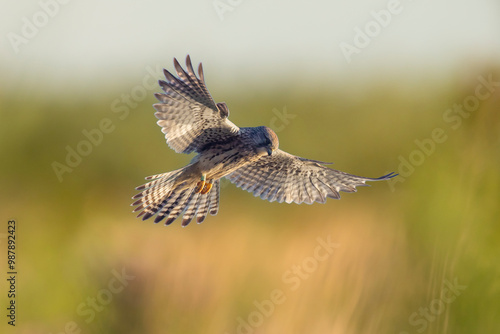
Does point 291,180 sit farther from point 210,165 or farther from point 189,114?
point 189,114

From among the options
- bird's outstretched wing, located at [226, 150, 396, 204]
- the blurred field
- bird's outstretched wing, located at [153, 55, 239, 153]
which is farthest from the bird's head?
the blurred field

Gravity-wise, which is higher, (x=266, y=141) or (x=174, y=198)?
(x=266, y=141)

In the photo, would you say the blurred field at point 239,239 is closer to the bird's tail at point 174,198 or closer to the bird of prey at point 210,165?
the bird's tail at point 174,198

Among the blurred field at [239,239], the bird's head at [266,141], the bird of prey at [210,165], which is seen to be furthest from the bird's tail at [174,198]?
the blurred field at [239,239]

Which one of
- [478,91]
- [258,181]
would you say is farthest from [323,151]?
[258,181]

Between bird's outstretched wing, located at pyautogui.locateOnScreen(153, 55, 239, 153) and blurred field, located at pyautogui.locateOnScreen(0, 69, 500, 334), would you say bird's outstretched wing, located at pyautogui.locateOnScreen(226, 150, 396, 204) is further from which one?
blurred field, located at pyautogui.locateOnScreen(0, 69, 500, 334)

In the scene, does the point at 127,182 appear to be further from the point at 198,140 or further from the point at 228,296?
the point at 198,140

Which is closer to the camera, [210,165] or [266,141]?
[266,141]

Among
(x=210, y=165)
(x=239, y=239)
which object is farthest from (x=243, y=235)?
(x=210, y=165)
